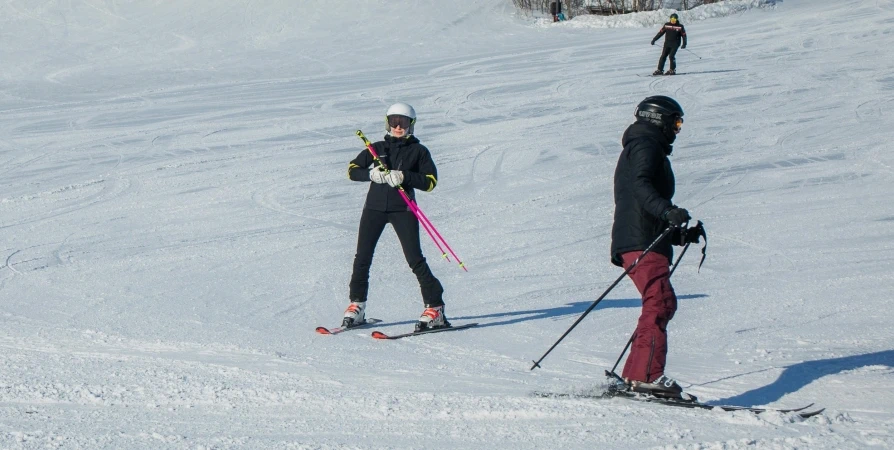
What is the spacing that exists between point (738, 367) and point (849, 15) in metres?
27.4

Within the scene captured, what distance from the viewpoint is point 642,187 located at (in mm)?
4820

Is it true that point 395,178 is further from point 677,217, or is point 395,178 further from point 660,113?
point 677,217

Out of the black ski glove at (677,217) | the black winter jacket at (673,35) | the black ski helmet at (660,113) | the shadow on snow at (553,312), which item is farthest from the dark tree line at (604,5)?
the black ski glove at (677,217)

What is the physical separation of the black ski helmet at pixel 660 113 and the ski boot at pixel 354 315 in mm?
2715

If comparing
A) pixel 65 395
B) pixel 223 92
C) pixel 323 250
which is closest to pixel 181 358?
pixel 65 395

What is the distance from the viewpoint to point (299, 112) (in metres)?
18.8

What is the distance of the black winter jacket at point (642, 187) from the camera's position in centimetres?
484

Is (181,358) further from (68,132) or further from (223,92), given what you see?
(223,92)

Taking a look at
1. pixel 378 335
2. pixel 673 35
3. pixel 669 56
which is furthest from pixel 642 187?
pixel 673 35

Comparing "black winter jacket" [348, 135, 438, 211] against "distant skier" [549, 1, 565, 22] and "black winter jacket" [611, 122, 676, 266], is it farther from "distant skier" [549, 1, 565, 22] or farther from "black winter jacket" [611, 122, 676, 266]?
"distant skier" [549, 1, 565, 22]

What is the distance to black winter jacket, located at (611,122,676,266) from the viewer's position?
15.9 feet

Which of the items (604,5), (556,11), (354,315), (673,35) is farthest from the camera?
(604,5)

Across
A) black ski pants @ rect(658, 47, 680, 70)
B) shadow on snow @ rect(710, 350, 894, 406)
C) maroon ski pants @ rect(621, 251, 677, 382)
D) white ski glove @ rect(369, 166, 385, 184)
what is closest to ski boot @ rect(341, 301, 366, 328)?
white ski glove @ rect(369, 166, 385, 184)

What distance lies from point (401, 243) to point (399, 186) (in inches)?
18.3
